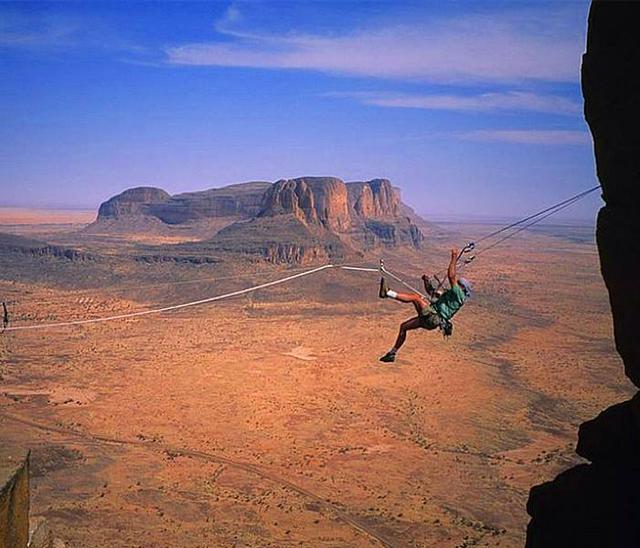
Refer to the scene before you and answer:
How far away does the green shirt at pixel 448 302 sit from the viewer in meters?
11.6

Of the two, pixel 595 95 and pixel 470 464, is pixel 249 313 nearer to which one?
pixel 470 464

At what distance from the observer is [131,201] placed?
152 metres

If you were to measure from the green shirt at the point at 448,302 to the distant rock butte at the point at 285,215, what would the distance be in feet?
197

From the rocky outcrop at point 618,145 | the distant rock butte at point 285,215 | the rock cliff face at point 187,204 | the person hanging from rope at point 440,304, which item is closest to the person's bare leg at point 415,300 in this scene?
the person hanging from rope at point 440,304

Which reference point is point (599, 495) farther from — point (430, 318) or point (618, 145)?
point (430, 318)

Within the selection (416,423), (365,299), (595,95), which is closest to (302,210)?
(365,299)

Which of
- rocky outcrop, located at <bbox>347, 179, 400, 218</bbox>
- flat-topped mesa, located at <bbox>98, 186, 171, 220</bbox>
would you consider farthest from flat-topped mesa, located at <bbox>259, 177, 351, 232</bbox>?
flat-topped mesa, located at <bbox>98, 186, 171, 220</bbox>

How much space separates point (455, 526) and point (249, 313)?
131 ft

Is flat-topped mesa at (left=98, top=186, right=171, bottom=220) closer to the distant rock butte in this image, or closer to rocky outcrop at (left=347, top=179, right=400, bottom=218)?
the distant rock butte

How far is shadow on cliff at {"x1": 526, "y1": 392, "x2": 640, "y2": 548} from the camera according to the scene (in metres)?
6.89

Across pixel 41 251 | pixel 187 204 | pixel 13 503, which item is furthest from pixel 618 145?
pixel 187 204

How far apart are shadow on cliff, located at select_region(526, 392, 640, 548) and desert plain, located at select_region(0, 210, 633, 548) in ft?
33.5

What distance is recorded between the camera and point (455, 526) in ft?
59.9

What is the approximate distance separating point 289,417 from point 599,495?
70.6 ft
